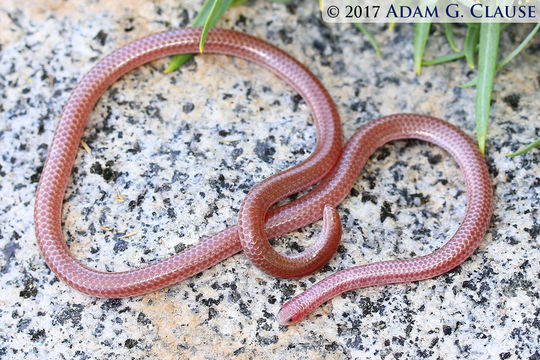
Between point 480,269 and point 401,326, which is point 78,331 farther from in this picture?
point 480,269

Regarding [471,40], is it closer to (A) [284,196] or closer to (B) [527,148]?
(B) [527,148]

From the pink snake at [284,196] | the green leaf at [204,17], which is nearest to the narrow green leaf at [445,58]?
the pink snake at [284,196]

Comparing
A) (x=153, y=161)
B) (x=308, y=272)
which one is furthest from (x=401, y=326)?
(x=153, y=161)

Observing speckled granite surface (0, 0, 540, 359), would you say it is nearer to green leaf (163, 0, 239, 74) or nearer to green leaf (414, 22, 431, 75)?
green leaf (163, 0, 239, 74)

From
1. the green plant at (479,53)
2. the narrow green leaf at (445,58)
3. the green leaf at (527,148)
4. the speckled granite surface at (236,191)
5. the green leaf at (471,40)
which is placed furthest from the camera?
the narrow green leaf at (445,58)

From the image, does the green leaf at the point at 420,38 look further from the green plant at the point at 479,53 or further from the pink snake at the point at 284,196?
the pink snake at the point at 284,196

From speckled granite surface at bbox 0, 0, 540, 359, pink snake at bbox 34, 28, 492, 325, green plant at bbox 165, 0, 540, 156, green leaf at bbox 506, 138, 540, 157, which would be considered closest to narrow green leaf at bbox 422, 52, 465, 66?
green plant at bbox 165, 0, 540, 156

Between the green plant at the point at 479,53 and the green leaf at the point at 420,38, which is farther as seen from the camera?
the green leaf at the point at 420,38
